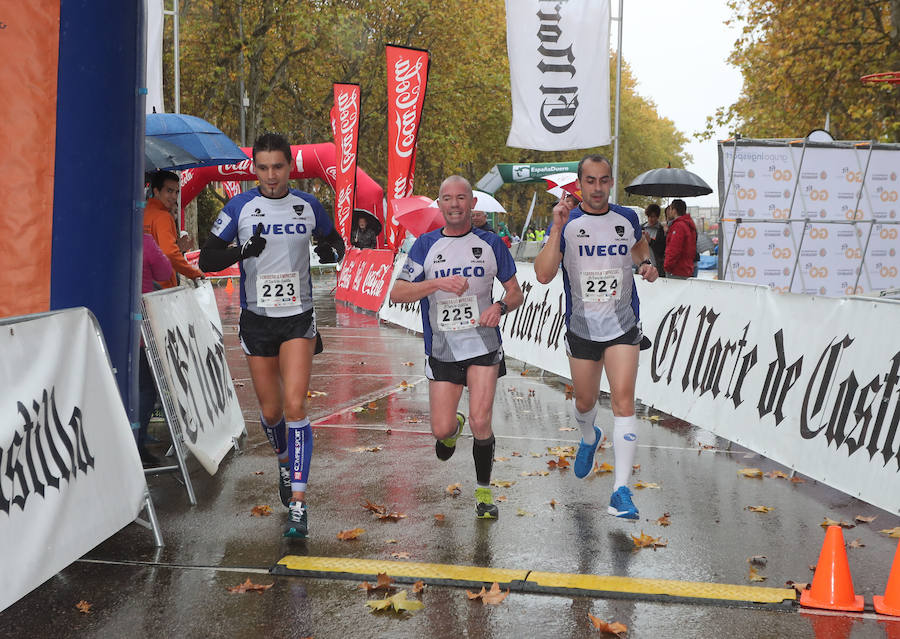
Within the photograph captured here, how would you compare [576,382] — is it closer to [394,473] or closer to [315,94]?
[394,473]

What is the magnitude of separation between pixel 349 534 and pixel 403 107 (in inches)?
663

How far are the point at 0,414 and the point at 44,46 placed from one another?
2591 millimetres

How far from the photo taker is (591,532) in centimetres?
578

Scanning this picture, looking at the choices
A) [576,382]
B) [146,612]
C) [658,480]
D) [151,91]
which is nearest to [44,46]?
[146,612]

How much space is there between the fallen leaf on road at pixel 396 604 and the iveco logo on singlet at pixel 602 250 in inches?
98.6

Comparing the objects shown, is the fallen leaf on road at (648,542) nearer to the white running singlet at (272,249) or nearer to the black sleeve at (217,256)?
the white running singlet at (272,249)

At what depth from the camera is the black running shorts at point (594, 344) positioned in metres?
6.26

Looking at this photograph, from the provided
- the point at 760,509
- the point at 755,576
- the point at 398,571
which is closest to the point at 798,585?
the point at 755,576

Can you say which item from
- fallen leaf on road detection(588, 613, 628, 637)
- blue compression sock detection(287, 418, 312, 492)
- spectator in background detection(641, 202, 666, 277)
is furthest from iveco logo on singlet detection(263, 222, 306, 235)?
spectator in background detection(641, 202, 666, 277)

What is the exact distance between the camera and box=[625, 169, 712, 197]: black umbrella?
18891 millimetres

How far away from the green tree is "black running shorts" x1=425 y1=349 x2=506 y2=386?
64.8ft

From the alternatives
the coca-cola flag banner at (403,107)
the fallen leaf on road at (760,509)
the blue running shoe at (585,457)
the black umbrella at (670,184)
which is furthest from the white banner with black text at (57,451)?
the coca-cola flag banner at (403,107)

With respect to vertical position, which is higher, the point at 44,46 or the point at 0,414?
the point at 44,46

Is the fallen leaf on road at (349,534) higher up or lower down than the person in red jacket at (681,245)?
lower down
